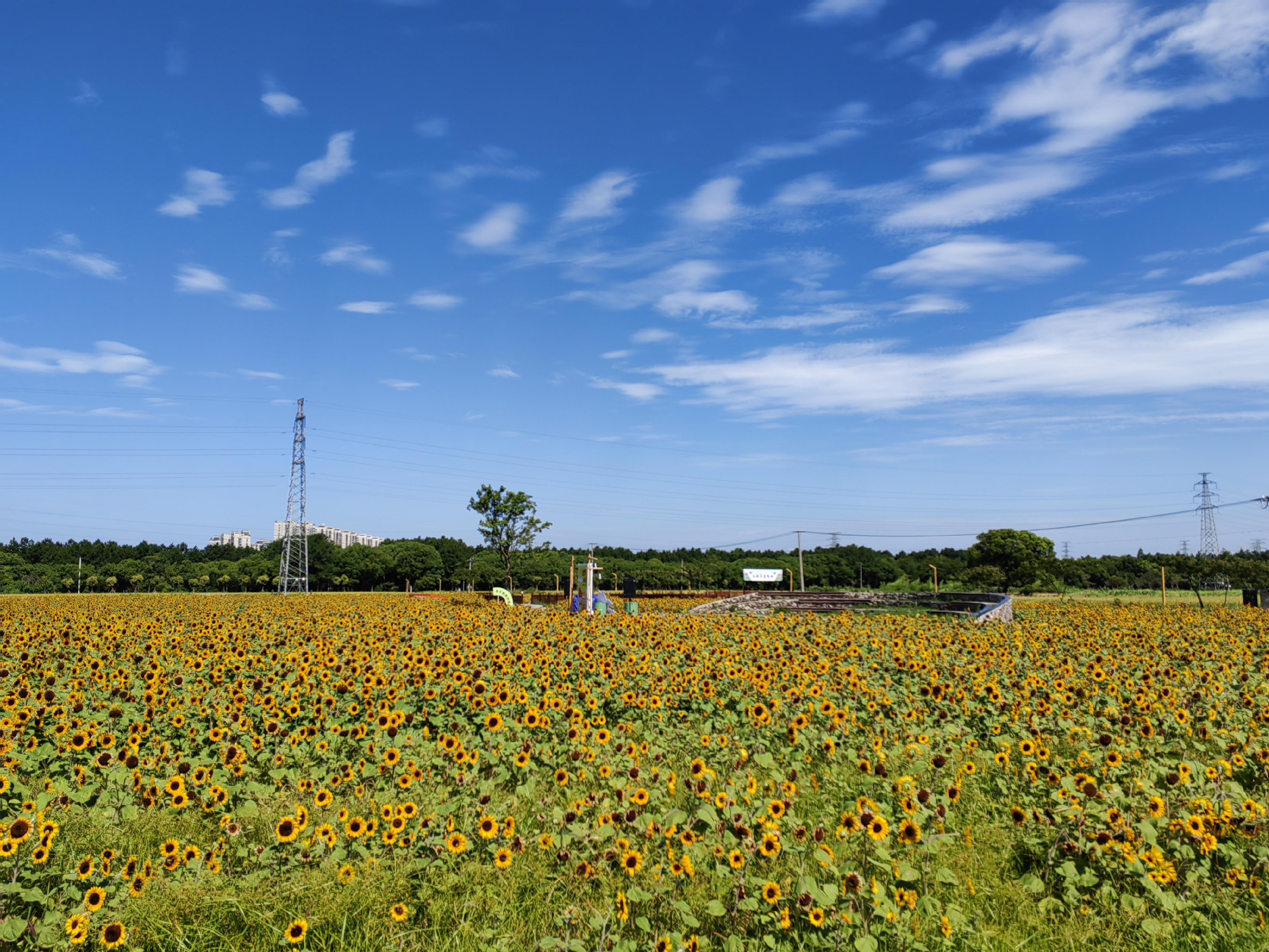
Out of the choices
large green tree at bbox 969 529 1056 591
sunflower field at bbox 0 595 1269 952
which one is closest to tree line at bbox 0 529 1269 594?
large green tree at bbox 969 529 1056 591

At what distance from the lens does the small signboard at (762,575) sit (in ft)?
274

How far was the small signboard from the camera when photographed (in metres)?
83.4

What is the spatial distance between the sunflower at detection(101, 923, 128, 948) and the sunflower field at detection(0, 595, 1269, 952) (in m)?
0.13

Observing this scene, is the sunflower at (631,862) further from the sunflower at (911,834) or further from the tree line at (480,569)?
the tree line at (480,569)

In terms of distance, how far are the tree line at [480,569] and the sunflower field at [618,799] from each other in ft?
230

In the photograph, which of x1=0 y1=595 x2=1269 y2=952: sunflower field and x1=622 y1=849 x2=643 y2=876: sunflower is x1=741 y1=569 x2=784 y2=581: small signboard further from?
x1=622 y1=849 x2=643 y2=876: sunflower

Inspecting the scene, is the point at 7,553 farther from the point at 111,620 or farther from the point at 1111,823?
the point at 1111,823

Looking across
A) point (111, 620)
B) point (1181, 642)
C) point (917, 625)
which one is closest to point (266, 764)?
point (111, 620)

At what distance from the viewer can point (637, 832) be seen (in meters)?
4.88

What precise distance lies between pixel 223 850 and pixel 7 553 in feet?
419

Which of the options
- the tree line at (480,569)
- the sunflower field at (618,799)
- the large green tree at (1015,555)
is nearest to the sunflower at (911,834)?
the sunflower field at (618,799)

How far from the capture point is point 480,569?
326 feet

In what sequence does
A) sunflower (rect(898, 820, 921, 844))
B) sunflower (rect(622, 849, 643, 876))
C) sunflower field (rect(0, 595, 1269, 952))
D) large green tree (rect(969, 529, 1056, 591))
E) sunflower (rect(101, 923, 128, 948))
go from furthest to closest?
large green tree (rect(969, 529, 1056, 591)) < sunflower (rect(898, 820, 921, 844)) < sunflower field (rect(0, 595, 1269, 952)) < sunflower (rect(622, 849, 643, 876)) < sunflower (rect(101, 923, 128, 948))

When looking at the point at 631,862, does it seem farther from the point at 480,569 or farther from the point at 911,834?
the point at 480,569
